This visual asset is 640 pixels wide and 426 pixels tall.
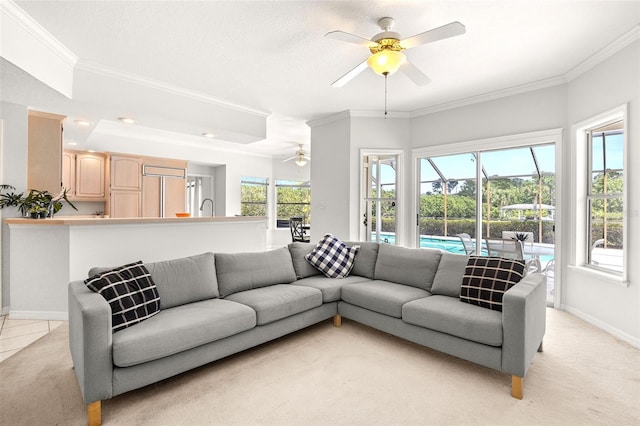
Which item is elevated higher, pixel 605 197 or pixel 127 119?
pixel 127 119

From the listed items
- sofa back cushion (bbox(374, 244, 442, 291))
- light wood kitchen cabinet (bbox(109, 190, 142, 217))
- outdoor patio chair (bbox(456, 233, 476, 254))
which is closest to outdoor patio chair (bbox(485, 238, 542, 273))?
outdoor patio chair (bbox(456, 233, 476, 254))

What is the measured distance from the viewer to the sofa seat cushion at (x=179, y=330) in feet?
6.26

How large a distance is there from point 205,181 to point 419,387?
754cm

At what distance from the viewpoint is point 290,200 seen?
9484 mm

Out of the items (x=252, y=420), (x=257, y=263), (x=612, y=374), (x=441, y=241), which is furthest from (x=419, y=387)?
(x=441, y=241)

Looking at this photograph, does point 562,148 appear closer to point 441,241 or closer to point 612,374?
point 441,241

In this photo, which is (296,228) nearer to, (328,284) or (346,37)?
(328,284)

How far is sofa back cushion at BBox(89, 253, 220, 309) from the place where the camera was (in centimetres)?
256

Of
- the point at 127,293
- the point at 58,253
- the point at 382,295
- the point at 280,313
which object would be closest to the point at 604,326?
the point at 382,295

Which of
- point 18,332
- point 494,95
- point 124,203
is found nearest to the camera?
point 18,332

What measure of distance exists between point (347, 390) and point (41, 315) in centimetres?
355

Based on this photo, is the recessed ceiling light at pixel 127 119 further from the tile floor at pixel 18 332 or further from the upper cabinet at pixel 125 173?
the upper cabinet at pixel 125 173

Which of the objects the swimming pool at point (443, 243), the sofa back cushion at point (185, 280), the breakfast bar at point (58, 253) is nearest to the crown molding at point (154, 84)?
the breakfast bar at point (58, 253)

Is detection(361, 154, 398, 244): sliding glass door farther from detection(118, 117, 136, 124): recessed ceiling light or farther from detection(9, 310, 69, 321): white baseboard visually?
detection(9, 310, 69, 321): white baseboard
